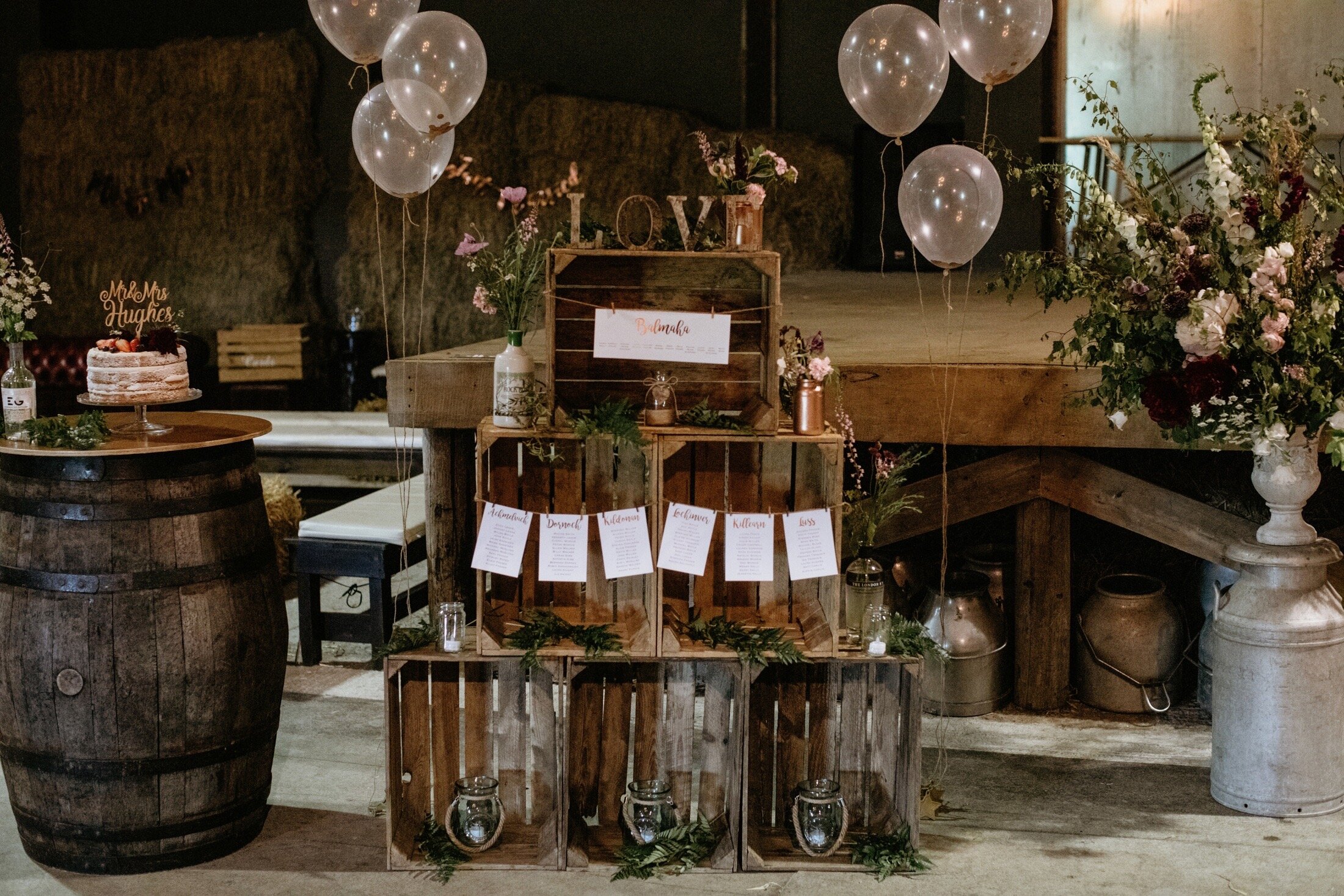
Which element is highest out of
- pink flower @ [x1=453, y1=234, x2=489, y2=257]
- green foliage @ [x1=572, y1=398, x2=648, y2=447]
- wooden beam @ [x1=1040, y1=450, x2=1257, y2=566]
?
pink flower @ [x1=453, y1=234, x2=489, y2=257]

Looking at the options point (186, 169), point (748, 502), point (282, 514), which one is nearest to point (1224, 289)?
point (748, 502)

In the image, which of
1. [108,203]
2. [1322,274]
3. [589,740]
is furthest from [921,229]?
[108,203]

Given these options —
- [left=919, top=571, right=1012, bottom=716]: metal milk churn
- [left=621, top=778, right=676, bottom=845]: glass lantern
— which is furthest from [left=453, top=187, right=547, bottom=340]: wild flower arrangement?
[left=919, top=571, right=1012, bottom=716]: metal milk churn

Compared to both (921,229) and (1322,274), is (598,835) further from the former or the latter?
(1322,274)

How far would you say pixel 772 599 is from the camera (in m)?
3.54

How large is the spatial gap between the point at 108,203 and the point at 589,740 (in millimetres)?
7768

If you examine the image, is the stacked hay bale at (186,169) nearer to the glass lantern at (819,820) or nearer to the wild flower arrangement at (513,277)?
the wild flower arrangement at (513,277)

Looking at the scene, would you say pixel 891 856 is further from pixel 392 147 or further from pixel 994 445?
pixel 392 147

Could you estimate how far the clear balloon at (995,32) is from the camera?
142 inches

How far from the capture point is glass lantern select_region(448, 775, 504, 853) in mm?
3229

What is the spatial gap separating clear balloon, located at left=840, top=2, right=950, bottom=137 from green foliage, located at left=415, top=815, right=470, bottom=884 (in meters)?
2.23

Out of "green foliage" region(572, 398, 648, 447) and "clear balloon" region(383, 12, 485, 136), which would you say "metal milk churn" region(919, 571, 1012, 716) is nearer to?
"green foliage" region(572, 398, 648, 447)

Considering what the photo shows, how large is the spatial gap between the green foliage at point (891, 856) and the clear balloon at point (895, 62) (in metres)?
1.92

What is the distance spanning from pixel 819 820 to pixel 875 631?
0.47 metres
